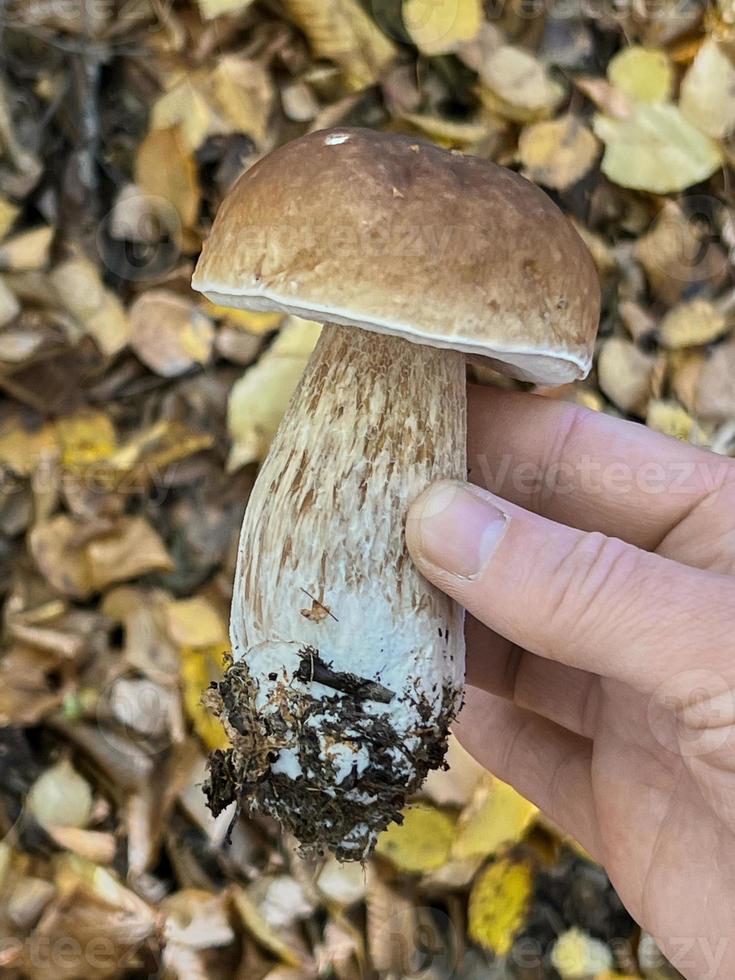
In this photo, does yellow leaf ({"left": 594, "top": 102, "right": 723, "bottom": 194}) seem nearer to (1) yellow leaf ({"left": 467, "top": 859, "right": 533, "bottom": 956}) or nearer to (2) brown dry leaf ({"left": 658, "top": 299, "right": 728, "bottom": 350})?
(2) brown dry leaf ({"left": 658, "top": 299, "right": 728, "bottom": 350})

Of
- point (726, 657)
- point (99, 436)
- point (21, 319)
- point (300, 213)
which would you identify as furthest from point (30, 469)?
point (726, 657)

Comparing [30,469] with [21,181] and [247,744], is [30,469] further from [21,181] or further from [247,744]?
[247,744]

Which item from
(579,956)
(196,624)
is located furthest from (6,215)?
(579,956)

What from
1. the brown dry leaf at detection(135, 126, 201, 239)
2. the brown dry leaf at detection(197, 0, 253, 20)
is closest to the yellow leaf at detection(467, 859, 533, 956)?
the brown dry leaf at detection(135, 126, 201, 239)

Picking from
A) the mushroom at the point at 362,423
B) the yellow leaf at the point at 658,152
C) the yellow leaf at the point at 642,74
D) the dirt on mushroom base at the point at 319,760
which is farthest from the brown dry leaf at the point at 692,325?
the dirt on mushroom base at the point at 319,760

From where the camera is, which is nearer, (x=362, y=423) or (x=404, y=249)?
(x=404, y=249)

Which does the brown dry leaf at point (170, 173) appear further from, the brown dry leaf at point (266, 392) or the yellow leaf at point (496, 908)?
the yellow leaf at point (496, 908)

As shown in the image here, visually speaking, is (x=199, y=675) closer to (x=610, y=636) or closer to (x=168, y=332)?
(x=168, y=332)
